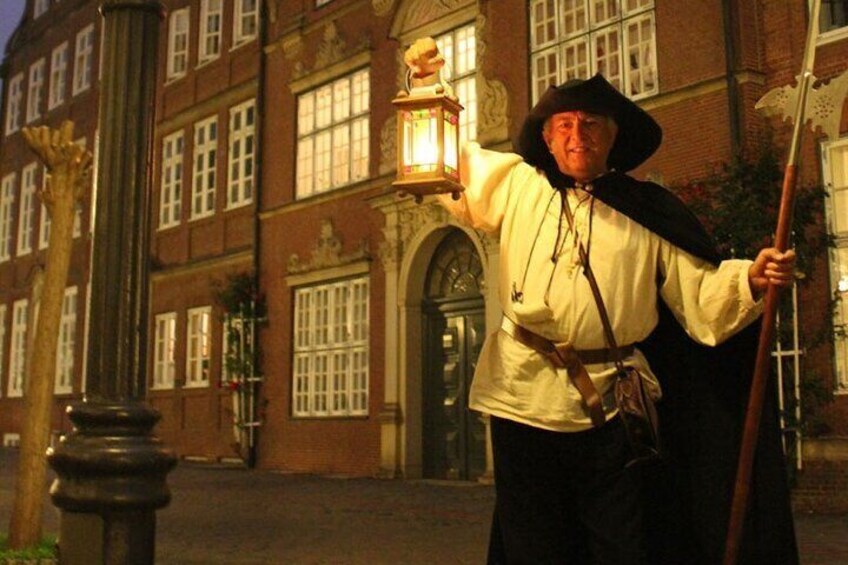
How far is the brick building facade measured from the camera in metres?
11.1

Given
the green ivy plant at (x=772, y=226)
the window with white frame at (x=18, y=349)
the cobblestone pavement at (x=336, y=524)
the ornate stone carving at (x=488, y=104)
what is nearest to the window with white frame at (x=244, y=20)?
the ornate stone carving at (x=488, y=104)

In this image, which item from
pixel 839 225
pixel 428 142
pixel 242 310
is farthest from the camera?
pixel 242 310

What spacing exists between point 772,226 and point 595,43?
13.2 feet

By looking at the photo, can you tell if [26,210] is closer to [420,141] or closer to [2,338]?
[2,338]

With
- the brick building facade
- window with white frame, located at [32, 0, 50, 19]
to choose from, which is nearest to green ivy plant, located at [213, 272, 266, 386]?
the brick building facade

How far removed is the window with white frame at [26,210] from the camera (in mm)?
27234

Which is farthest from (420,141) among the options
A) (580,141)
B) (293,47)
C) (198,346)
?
(198,346)

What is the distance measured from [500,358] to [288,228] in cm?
1459

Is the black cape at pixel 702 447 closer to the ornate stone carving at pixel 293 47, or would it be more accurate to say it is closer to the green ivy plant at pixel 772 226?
the green ivy plant at pixel 772 226

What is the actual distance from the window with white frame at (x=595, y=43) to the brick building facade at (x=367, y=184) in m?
0.03

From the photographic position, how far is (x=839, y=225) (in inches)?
408

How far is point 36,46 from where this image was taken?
1123 inches

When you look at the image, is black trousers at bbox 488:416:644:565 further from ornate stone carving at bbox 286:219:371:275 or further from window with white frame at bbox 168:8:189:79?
window with white frame at bbox 168:8:189:79

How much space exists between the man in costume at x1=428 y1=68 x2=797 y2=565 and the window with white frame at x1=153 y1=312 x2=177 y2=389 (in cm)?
1772
